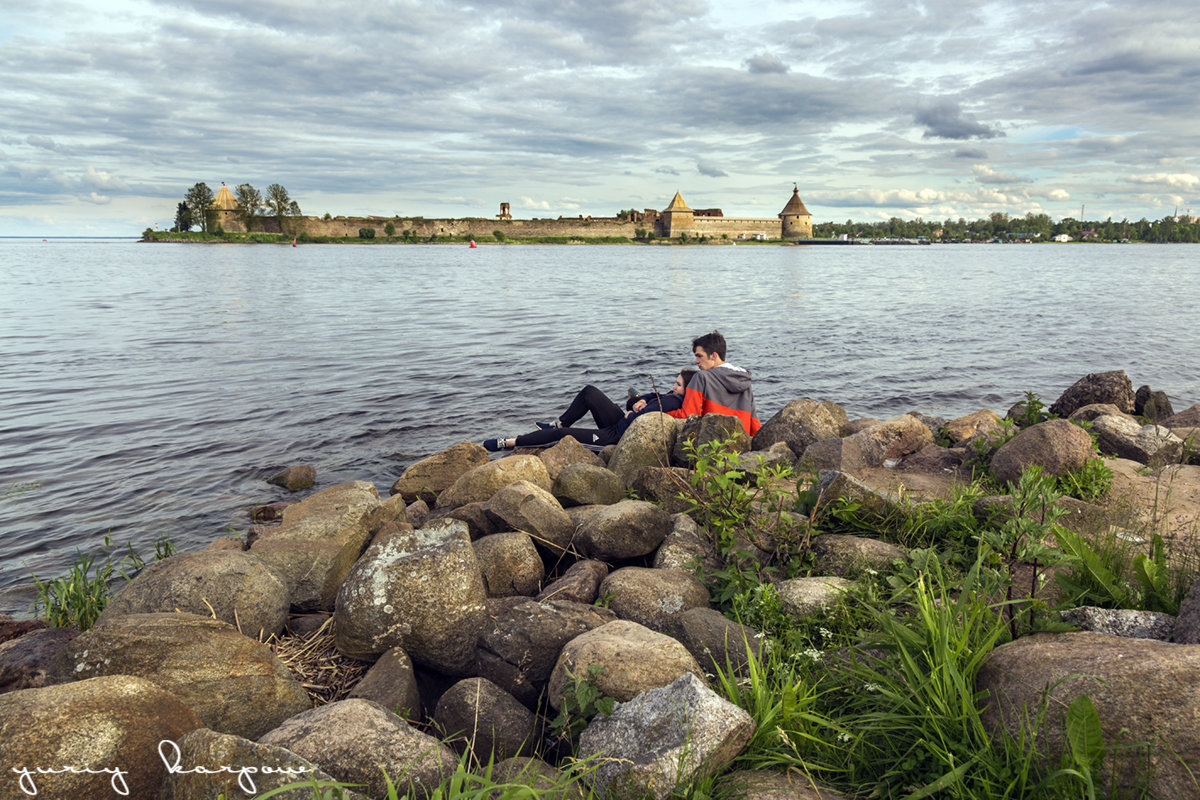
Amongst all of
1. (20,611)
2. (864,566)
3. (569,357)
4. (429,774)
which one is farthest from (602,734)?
(569,357)

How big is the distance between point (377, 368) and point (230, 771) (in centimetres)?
1427

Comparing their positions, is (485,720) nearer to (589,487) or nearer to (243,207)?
(589,487)

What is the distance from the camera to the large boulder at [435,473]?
24.7 ft

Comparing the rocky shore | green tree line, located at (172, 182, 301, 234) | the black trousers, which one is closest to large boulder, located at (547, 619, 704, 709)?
the rocky shore

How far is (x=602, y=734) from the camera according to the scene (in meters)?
2.55

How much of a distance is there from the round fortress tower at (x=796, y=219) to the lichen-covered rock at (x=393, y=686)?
487 ft

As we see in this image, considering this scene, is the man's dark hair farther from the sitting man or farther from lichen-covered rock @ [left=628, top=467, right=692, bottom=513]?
lichen-covered rock @ [left=628, top=467, right=692, bottom=513]

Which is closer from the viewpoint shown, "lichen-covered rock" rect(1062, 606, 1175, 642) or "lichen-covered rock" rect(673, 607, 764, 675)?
"lichen-covered rock" rect(1062, 606, 1175, 642)

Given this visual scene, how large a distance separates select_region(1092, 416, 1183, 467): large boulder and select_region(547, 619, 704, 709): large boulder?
16.9 ft

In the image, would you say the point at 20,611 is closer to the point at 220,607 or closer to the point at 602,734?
the point at 220,607

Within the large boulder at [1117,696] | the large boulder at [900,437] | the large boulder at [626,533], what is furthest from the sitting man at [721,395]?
the large boulder at [1117,696]

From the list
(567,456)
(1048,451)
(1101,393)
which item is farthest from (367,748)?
(1101,393)

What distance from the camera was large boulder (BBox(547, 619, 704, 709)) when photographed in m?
2.81

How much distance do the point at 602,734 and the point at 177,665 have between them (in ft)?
6.25
